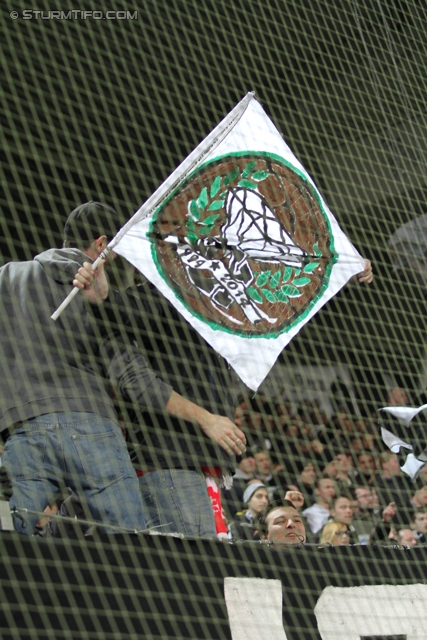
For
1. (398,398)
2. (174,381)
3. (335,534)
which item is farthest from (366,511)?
(174,381)

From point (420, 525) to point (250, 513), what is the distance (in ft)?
1.93

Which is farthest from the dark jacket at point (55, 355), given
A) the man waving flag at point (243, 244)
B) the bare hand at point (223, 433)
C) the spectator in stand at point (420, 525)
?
the spectator in stand at point (420, 525)

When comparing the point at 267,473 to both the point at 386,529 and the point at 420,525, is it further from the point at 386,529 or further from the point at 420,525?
the point at 420,525

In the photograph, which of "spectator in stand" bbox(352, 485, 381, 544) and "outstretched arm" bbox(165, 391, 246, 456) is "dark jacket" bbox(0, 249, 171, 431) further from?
"spectator in stand" bbox(352, 485, 381, 544)

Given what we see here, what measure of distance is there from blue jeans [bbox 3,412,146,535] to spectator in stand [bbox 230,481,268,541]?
99cm

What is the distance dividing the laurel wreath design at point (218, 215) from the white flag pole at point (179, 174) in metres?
0.13

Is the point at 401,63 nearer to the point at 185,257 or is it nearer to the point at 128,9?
the point at 128,9

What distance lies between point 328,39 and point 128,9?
946 millimetres

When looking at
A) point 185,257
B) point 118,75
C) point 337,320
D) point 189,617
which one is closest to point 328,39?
point 118,75

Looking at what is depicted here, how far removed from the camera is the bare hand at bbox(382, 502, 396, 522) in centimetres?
319

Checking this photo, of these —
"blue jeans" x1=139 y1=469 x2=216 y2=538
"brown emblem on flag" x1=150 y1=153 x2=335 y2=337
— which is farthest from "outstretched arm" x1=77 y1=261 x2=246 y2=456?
"brown emblem on flag" x1=150 y1=153 x2=335 y2=337

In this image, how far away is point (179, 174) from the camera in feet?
7.58

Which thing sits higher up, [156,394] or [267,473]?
[267,473]
